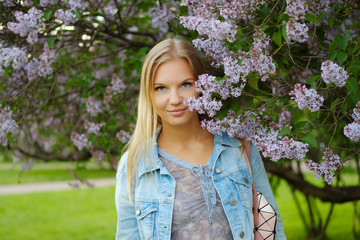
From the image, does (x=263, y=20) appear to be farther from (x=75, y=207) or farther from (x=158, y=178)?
(x=75, y=207)

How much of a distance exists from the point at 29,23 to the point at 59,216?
333 inches

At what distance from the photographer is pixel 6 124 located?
3.04 m

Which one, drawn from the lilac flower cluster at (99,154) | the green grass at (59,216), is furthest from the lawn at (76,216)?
the lilac flower cluster at (99,154)

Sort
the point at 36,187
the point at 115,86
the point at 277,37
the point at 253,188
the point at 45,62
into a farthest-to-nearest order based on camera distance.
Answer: the point at 36,187 < the point at 115,86 < the point at 45,62 < the point at 253,188 < the point at 277,37

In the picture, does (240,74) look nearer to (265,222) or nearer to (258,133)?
(258,133)

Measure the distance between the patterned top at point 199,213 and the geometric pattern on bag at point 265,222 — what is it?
156 millimetres

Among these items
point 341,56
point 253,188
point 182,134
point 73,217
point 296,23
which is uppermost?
point 296,23

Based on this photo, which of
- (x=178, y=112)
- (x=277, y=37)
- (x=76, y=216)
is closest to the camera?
(x=277, y=37)

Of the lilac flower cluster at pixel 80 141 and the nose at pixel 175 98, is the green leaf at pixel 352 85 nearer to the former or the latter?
the nose at pixel 175 98

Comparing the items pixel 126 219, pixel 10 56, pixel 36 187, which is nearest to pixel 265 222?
pixel 126 219

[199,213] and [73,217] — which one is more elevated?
[199,213]

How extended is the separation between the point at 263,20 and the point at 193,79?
421 mm

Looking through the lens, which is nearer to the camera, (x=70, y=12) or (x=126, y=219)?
(x=126, y=219)

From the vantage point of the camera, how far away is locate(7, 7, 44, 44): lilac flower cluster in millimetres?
2660
